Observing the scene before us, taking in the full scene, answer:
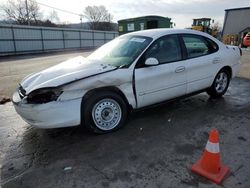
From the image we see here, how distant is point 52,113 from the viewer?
116 inches

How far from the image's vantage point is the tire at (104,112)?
10.5 ft

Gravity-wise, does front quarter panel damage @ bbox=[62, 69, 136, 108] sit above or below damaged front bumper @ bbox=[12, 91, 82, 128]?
above

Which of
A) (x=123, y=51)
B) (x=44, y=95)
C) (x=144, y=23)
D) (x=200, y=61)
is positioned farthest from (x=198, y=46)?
(x=144, y=23)

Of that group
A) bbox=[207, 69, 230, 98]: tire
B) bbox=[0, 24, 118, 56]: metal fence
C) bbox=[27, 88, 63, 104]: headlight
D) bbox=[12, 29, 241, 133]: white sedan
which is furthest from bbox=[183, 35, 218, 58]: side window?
bbox=[0, 24, 118, 56]: metal fence

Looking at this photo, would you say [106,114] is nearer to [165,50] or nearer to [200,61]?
[165,50]

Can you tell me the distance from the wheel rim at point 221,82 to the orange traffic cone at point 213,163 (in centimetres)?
284

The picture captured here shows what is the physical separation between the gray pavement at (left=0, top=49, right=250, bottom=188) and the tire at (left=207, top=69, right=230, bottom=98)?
0.67 m

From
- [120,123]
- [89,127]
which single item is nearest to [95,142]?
[89,127]

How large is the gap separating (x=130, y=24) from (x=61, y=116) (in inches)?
563

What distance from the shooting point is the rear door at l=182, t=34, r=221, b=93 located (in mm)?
4137

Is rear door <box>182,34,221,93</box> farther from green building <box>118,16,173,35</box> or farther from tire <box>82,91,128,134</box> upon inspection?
green building <box>118,16,173,35</box>

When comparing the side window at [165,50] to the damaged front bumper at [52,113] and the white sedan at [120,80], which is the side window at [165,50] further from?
the damaged front bumper at [52,113]

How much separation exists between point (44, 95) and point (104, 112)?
3.02 ft

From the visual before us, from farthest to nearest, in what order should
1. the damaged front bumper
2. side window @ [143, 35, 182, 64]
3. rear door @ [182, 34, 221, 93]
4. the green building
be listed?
the green building
rear door @ [182, 34, 221, 93]
side window @ [143, 35, 182, 64]
the damaged front bumper
